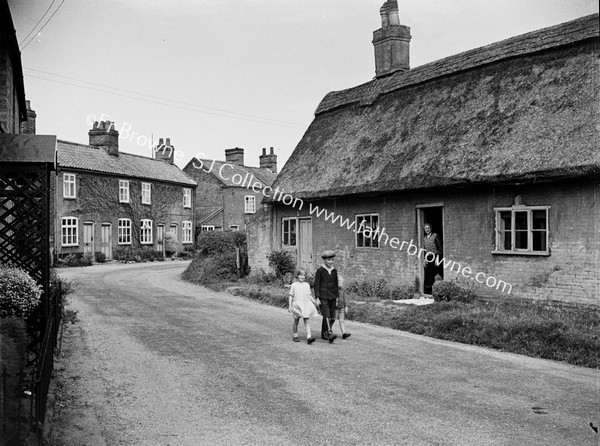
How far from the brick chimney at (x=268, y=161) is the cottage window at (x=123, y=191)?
19.4m

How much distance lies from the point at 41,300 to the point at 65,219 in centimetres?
2495

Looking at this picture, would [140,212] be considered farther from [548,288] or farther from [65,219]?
[548,288]

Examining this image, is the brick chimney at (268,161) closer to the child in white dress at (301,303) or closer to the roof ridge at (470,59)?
the roof ridge at (470,59)

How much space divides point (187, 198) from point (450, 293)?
33.2m

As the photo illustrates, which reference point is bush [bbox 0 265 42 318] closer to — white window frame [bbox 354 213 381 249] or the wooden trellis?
the wooden trellis

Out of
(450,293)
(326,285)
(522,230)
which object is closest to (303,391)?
(326,285)

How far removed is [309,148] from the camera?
21.3 m

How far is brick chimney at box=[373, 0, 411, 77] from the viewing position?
68.6 ft

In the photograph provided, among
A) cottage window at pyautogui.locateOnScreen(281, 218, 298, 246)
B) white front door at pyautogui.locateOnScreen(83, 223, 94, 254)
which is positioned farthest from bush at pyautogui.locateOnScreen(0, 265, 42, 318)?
white front door at pyautogui.locateOnScreen(83, 223, 94, 254)

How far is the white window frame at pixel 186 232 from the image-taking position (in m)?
43.4

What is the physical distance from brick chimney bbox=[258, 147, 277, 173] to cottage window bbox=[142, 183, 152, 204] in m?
17.1

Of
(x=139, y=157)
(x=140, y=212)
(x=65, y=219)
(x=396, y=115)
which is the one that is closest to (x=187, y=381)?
(x=396, y=115)

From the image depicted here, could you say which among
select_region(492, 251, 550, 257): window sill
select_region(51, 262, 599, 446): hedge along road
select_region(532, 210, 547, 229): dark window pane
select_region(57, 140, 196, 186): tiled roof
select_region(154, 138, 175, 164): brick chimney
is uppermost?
select_region(154, 138, 175, 164): brick chimney

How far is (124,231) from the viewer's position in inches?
1483
